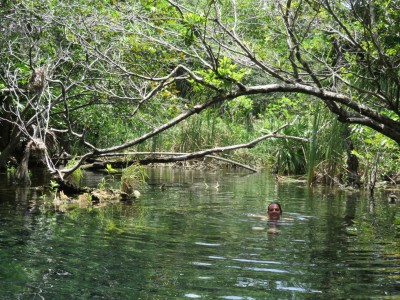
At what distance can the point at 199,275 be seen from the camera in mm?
5957

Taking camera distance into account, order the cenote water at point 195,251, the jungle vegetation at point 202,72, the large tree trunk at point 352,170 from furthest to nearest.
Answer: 1. the large tree trunk at point 352,170
2. the jungle vegetation at point 202,72
3. the cenote water at point 195,251

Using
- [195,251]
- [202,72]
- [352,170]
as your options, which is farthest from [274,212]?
[352,170]

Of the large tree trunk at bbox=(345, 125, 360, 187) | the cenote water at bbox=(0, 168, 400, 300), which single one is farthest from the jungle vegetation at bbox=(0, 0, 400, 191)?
the cenote water at bbox=(0, 168, 400, 300)

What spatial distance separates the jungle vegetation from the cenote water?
3.86ft

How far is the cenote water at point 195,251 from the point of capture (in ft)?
17.9

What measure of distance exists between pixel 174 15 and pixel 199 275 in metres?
7.45

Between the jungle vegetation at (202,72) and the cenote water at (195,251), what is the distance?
118cm

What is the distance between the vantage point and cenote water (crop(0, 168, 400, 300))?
17.9 feet

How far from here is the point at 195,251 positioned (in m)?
7.27

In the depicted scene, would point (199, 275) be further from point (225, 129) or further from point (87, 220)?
point (225, 129)

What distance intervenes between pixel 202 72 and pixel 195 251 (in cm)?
302

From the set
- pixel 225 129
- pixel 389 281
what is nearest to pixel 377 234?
pixel 389 281

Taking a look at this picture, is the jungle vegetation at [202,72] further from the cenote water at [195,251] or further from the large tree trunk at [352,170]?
the cenote water at [195,251]

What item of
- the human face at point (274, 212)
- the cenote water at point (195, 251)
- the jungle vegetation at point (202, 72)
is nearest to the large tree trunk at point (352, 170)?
the jungle vegetation at point (202, 72)
